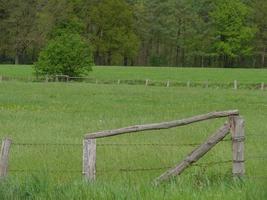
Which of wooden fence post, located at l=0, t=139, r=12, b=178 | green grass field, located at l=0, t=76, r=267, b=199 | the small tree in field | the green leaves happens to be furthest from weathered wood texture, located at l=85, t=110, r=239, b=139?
the green leaves

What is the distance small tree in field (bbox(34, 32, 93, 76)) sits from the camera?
5928 cm

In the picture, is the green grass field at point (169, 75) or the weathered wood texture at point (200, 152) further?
the green grass field at point (169, 75)

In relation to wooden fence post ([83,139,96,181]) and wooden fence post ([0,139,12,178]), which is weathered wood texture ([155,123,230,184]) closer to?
wooden fence post ([83,139,96,181])

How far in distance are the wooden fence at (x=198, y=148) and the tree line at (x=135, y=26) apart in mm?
86458

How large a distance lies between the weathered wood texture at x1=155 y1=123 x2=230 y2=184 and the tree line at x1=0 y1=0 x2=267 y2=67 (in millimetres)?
86644

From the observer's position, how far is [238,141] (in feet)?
31.2

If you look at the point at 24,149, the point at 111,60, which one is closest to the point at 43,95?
the point at 24,149

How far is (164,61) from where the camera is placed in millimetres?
115500

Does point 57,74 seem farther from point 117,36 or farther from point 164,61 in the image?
point 164,61

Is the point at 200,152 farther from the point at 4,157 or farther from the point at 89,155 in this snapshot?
the point at 4,157

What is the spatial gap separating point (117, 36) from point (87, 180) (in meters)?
92.1

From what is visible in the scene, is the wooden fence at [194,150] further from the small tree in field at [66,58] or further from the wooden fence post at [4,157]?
the small tree in field at [66,58]

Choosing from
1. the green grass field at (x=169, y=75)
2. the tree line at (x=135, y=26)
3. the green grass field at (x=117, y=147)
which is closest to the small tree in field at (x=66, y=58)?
Answer: the green grass field at (x=169, y=75)

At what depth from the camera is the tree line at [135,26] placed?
9800cm
